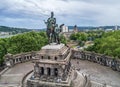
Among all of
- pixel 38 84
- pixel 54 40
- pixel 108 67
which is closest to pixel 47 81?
pixel 38 84

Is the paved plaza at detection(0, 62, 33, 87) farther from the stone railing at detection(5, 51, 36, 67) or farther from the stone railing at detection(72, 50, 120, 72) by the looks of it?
the stone railing at detection(72, 50, 120, 72)

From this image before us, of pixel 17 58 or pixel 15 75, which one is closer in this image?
pixel 15 75

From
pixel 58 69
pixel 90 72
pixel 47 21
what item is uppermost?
pixel 47 21

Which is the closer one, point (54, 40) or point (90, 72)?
point (54, 40)

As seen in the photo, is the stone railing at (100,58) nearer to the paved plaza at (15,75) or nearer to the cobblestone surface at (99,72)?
the cobblestone surface at (99,72)

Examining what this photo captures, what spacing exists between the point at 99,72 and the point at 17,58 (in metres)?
17.8

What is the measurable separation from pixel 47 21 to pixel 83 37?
7667cm

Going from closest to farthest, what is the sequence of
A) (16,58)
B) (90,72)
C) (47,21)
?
(47,21) < (90,72) < (16,58)

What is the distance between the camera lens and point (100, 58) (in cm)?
4253

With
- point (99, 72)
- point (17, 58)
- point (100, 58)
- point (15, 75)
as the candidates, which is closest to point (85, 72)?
point (99, 72)

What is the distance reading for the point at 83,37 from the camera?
346ft

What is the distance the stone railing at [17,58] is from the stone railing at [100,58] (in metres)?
10.7

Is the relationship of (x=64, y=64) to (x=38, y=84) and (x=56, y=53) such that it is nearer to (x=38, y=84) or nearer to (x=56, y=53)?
(x=56, y=53)

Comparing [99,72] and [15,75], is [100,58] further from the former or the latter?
[15,75]
